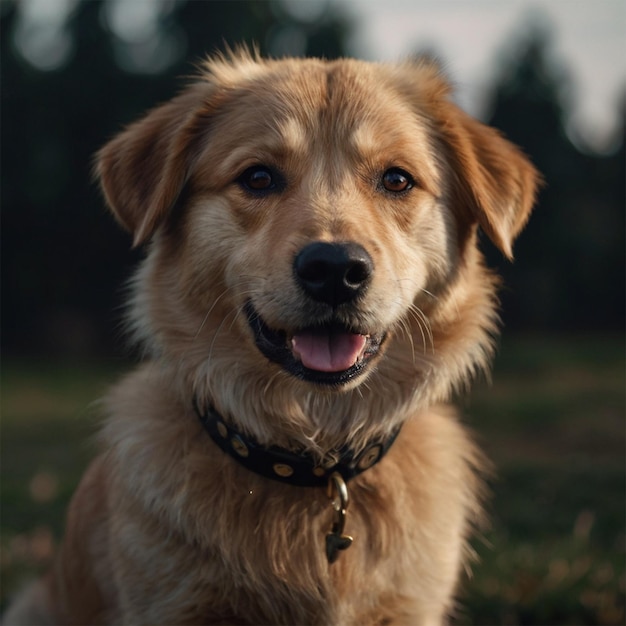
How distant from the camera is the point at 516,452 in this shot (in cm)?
970

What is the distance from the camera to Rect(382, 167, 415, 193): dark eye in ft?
11.5

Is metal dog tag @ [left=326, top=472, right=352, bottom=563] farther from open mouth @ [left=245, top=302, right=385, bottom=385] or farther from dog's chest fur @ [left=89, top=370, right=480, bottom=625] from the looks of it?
open mouth @ [left=245, top=302, right=385, bottom=385]

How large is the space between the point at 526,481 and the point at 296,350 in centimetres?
504

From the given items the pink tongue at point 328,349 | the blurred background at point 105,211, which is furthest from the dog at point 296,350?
the blurred background at point 105,211

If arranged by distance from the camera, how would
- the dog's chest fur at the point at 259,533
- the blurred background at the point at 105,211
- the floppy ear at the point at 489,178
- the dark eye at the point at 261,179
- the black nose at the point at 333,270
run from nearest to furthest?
the black nose at the point at 333,270, the dog's chest fur at the point at 259,533, the dark eye at the point at 261,179, the floppy ear at the point at 489,178, the blurred background at the point at 105,211

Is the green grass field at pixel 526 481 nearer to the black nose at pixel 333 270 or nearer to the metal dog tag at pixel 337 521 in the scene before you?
the metal dog tag at pixel 337 521

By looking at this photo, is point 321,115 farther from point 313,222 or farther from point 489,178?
point 489,178

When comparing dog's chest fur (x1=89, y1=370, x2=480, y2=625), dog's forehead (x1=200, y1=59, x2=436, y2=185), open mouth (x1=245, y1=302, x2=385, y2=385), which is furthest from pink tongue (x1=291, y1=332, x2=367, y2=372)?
dog's forehead (x1=200, y1=59, x2=436, y2=185)

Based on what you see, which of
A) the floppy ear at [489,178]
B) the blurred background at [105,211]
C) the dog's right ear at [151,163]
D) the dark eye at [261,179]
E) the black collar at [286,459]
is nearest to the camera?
the black collar at [286,459]

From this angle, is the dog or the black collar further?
the black collar

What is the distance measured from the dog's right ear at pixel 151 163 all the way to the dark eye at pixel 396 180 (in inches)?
33.2

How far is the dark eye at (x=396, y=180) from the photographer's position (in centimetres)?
351

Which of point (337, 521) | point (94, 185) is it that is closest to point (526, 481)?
point (337, 521)

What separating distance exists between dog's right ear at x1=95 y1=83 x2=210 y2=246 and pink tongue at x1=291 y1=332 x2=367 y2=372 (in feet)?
2.76
